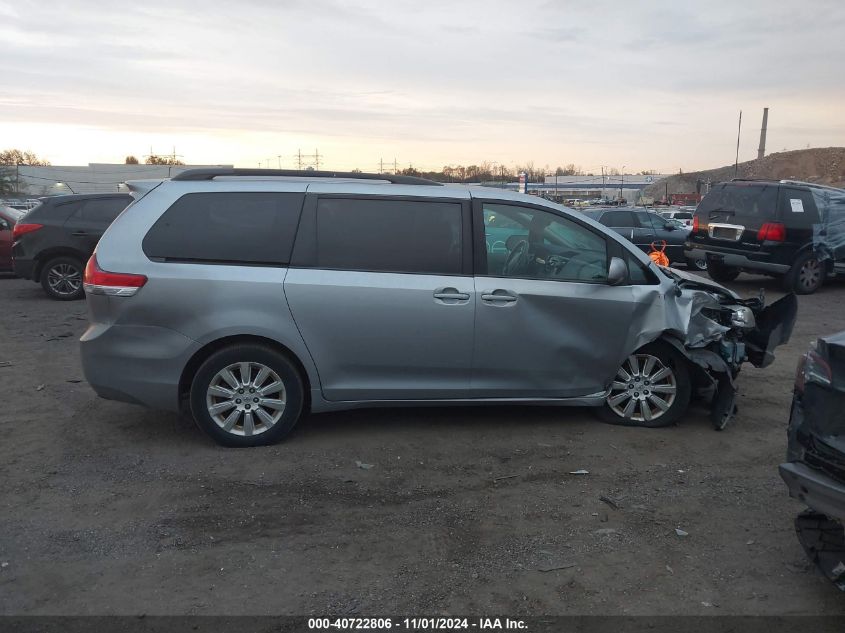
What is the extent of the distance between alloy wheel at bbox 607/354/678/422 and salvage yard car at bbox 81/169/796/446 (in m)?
0.01

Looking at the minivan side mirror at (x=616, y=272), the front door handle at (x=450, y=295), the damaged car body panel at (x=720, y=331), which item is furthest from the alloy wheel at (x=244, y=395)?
the damaged car body panel at (x=720, y=331)

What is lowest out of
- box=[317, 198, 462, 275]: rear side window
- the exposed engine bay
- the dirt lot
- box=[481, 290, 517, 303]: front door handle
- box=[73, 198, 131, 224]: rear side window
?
the dirt lot

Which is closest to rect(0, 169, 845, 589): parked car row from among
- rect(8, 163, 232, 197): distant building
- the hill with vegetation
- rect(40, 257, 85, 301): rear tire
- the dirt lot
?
the dirt lot

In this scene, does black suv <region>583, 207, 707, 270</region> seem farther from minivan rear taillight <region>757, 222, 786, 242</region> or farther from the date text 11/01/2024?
the date text 11/01/2024

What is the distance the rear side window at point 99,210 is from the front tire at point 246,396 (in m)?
8.45

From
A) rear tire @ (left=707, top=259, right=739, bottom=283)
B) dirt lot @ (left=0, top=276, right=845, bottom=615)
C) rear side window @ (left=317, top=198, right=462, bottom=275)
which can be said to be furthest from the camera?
rear tire @ (left=707, top=259, right=739, bottom=283)

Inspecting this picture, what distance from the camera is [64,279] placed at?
12.3 metres

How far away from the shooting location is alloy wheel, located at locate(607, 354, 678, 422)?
5594 mm

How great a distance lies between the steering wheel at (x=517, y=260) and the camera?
5.37 meters

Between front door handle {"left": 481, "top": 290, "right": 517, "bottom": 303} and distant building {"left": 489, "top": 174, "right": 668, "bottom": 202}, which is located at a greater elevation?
front door handle {"left": 481, "top": 290, "right": 517, "bottom": 303}

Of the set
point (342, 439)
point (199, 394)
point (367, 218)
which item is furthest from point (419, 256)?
point (199, 394)

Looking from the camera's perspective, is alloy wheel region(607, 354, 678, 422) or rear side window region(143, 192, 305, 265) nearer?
rear side window region(143, 192, 305, 265)

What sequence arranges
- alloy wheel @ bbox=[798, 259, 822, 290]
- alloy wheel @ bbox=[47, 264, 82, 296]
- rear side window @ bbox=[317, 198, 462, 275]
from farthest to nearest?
1. alloy wheel @ bbox=[798, 259, 822, 290]
2. alloy wheel @ bbox=[47, 264, 82, 296]
3. rear side window @ bbox=[317, 198, 462, 275]

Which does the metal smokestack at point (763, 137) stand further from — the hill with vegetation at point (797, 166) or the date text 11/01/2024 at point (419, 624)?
the date text 11/01/2024 at point (419, 624)
